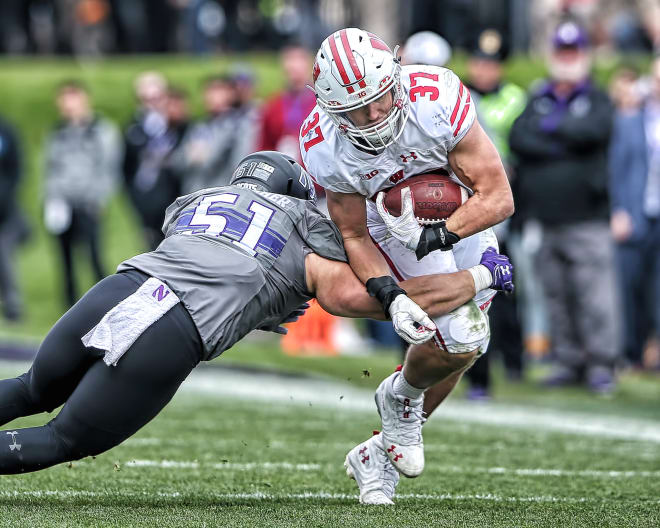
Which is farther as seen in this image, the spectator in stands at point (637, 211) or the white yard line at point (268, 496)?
the spectator in stands at point (637, 211)

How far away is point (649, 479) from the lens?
5402 mm

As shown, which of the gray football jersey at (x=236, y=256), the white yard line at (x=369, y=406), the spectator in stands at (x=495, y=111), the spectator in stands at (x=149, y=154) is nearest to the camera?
the gray football jersey at (x=236, y=256)

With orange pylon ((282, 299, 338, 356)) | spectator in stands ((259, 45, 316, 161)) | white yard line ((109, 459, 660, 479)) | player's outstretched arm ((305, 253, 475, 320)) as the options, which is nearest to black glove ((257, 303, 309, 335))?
player's outstretched arm ((305, 253, 475, 320))

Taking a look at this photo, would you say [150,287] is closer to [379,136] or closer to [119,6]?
[379,136]

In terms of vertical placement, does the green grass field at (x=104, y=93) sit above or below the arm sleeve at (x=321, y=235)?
below

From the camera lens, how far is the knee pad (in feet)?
15.4

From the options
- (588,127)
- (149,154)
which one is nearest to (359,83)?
(588,127)

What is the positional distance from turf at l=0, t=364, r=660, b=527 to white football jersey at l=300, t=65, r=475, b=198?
45.5 inches

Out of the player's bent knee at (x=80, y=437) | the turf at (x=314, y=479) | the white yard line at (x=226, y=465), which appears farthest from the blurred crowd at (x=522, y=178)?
the player's bent knee at (x=80, y=437)

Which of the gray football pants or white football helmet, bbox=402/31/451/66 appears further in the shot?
the gray football pants

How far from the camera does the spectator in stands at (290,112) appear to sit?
31.9 ft

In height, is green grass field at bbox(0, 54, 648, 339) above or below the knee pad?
below

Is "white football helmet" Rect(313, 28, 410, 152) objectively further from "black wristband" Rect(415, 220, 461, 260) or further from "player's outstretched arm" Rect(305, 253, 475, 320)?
"player's outstretched arm" Rect(305, 253, 475, 320)

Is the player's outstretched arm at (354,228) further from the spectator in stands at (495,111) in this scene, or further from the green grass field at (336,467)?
the spectator in stands at (495,111)
